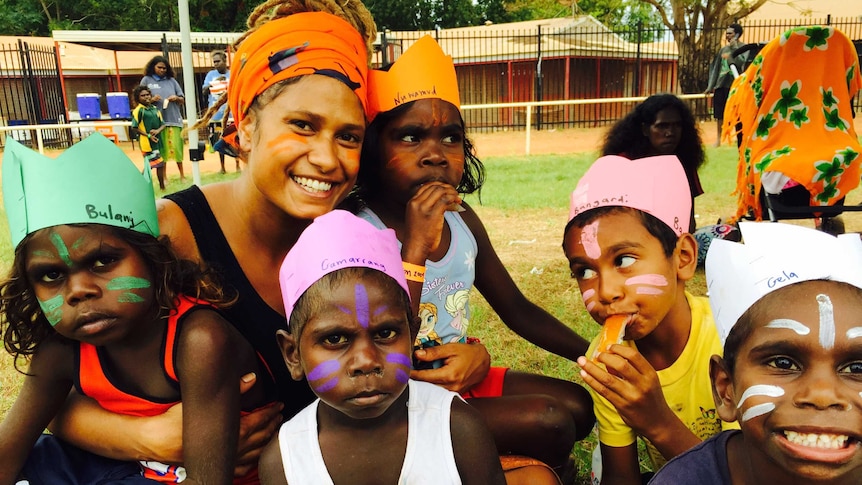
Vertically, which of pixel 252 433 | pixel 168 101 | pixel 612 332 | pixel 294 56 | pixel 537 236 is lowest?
pixel 537 236

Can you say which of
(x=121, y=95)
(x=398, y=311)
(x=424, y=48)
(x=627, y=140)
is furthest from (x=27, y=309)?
(x=121, y=95)

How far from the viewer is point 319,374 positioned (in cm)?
177

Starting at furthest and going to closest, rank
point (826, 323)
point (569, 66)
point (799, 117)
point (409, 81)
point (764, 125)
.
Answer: point (569, 66) → point (764, 125) → point (799, 117) → point (409, 81) → point (826, 323)

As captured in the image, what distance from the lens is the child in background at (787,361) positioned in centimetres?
138

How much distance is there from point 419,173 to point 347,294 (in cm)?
75

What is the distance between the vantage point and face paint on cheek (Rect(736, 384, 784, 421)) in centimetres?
145

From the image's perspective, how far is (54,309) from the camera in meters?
1.90

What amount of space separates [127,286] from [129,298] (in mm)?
37

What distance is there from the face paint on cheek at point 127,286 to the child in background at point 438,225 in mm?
843

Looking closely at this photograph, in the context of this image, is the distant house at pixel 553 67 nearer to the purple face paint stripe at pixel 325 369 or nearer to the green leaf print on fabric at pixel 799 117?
the green leaf print on fabric at pixel 799 117

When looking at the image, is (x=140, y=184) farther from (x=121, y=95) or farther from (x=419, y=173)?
(x=121, y=95)

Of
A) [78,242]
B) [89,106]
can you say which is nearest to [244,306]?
[78,242]

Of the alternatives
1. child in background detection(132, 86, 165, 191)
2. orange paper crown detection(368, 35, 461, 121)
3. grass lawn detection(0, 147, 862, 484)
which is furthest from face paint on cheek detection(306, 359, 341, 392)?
child in background detection(132, 86, 165, 191)

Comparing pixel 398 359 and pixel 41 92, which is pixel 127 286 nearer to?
pixel 398 359
